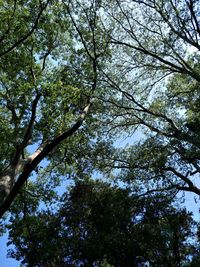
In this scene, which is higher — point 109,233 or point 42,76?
point 42,76

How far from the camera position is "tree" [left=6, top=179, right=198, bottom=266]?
635 inches

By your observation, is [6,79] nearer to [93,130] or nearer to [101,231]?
[93,130]

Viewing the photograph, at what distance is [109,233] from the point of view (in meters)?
16.4

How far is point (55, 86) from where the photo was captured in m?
14.7

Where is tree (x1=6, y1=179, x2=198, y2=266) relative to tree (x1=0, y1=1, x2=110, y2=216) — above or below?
below

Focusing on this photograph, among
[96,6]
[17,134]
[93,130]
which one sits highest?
[96,6]

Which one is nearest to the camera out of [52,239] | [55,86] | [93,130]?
[55,86]

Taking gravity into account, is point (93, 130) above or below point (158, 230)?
above

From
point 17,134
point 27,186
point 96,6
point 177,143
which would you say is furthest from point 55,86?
point 27,186

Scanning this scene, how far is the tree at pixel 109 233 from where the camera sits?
16141 mm

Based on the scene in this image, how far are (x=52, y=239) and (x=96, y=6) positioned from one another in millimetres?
11355

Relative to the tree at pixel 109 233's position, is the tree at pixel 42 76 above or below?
above

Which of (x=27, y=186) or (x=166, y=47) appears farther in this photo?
(x=27, y=186)

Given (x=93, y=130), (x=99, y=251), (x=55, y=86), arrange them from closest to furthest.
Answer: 1. (x=55, y=86)
2. (x=99, y=251)
3. (x=93, y=130)
